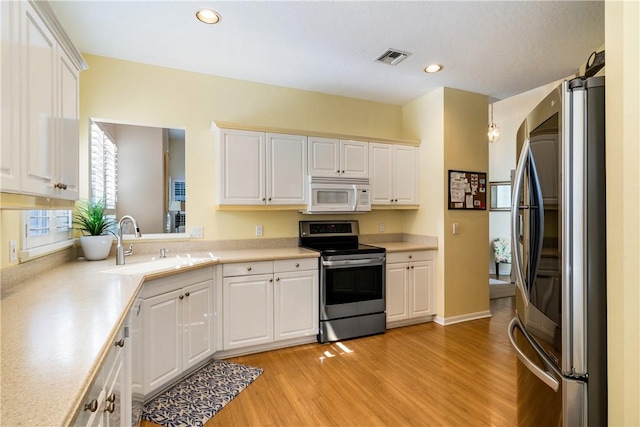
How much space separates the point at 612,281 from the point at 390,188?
2864mm

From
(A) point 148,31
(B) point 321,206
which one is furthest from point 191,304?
(A) point 148,31

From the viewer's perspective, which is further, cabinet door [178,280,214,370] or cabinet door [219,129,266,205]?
cabinet door [219,129,266,205]

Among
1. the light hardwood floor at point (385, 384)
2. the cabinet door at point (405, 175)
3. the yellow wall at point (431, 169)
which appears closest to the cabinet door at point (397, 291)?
the light hardwood floor at point (385, 384)

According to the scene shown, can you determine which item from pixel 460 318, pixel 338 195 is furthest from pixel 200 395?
pixel 460 318

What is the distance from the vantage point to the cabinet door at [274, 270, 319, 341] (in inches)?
120

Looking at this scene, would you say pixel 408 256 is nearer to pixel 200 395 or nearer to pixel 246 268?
pixel 246 268

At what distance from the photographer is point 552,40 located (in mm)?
2738

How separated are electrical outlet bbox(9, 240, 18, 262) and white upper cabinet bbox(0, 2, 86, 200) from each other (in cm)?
38

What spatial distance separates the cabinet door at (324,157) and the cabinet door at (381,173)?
46 cm

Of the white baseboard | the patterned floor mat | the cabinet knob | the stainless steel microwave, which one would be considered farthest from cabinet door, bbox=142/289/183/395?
the white baseboard

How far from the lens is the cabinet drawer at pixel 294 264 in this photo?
3027 mm

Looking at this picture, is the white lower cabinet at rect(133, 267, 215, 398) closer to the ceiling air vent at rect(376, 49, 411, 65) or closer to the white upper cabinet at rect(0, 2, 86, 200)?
the white upper cabinet at rect(0, 2, 86, 200)

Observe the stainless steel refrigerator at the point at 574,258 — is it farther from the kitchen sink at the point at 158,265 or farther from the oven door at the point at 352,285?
the kitchen sink at the point at 158,265

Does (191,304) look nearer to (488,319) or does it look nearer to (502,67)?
(488,319)
